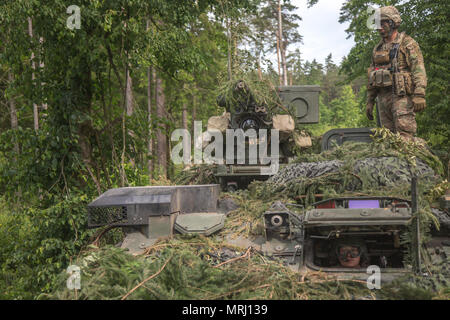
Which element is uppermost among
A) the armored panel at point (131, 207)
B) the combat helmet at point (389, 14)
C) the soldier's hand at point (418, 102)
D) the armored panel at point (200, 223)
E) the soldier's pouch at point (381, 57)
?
the combat helmet at point (389, 14)

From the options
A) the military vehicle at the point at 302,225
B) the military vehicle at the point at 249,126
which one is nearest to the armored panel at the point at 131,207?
the military vehicle at the point at 302,225

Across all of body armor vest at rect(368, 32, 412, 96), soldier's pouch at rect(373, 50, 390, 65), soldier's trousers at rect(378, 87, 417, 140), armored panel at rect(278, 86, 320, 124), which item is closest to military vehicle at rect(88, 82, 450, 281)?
soldier's trousers at rect(378, 87, 417, 140)

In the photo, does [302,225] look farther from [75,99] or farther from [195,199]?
[75,99]

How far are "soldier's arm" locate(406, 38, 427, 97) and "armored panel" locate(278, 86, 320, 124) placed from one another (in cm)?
170

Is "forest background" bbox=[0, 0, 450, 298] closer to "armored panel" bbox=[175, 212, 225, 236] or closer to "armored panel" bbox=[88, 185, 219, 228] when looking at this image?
"armored panel" bbox=[88, 185, 219, 228]

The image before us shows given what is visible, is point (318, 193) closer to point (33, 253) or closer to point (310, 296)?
point (310, 296)

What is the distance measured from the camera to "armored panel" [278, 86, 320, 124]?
7195 millimetres

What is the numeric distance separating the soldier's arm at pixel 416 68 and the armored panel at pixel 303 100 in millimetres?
1704

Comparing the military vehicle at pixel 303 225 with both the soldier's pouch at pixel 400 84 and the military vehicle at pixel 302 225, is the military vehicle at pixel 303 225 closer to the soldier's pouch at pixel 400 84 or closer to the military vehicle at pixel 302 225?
the military vehicle at pixel 302 225

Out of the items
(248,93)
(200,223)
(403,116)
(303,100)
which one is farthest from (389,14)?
(200,223)

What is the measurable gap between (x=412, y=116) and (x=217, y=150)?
265 centimetres

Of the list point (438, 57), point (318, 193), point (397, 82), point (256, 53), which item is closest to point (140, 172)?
point (256, 53)

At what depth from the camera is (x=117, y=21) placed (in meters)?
6.20

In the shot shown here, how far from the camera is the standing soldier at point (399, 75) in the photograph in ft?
18.7
